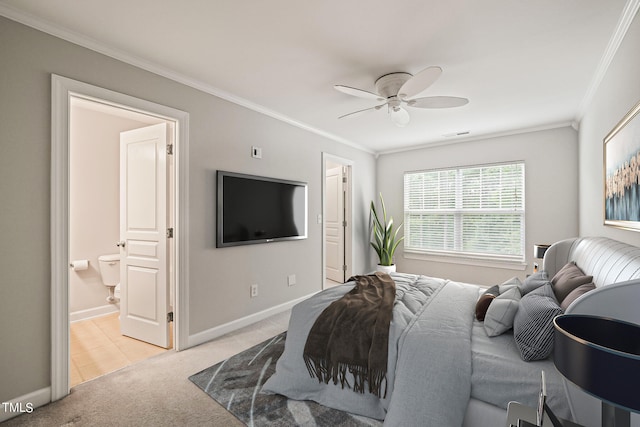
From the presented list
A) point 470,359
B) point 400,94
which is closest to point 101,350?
point 470,359

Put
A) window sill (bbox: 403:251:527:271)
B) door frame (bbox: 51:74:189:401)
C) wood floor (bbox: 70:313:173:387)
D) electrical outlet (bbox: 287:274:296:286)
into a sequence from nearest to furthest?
door frame (bbox: 51:74:189:401) < wood floor (bbox: 70:313:173:387) < electrical outlet (bbox: 287:274:296:286) < window sill (bbox: 403:251:527:271)

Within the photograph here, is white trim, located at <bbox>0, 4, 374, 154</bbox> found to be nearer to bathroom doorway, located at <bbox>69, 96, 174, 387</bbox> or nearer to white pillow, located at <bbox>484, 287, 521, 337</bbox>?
bathroom doorway, located at <bbox>69, 96, 174, 387</bbox>

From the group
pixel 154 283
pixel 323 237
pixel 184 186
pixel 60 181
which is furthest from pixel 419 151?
pixel 60 181

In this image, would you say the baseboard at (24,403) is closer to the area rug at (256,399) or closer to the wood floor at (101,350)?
the wood floor at (101,350)

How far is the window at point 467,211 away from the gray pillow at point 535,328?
3.22 metres

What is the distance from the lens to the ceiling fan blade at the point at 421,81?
2.01 metres

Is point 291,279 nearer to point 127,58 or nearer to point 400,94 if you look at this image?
point 400,94

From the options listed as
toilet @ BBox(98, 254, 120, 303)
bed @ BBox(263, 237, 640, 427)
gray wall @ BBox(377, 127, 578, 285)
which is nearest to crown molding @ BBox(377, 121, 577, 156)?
gray wall @ BBox(377, 127, 578, 285)

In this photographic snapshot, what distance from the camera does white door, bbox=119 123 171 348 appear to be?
282 cm

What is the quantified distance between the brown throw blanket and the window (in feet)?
10.8

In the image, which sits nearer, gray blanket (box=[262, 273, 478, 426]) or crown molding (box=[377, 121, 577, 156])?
gray blanket (box=[262, 273, 478, 426])

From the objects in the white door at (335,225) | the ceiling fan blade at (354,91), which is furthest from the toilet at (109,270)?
the ceiling fan blade at (354,91)

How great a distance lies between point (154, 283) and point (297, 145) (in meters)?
2.37

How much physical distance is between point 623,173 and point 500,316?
1.33 meters
